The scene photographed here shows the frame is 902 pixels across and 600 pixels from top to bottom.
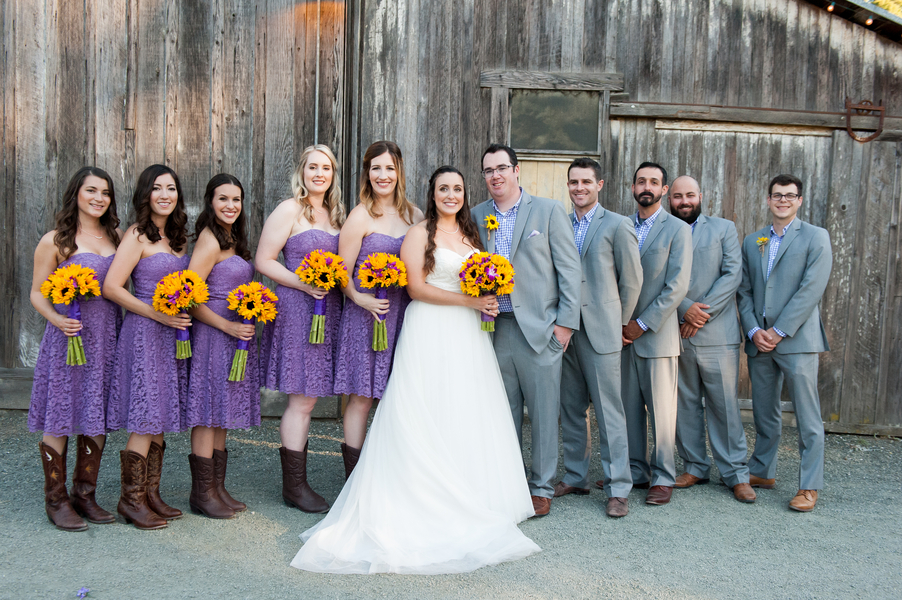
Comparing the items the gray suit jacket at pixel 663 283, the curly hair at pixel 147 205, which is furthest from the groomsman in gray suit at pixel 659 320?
the curly hair at pixel 147 205

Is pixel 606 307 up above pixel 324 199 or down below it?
below

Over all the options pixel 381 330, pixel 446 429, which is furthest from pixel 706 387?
pixel 381 330

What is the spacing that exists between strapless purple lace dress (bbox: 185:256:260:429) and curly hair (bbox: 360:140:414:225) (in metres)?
0.94

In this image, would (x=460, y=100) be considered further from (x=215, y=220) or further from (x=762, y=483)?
(x=762, y=483)

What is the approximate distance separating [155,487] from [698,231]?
403 cm

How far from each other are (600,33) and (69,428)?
5.40 metres

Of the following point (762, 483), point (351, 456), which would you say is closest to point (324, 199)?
point (351, 456)

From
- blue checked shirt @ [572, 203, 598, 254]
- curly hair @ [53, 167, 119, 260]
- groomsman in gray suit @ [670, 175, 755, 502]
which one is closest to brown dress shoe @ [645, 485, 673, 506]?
groomsman in gray suit @ [670, 175, 755, 502]

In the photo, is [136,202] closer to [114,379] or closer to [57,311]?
[57,311]

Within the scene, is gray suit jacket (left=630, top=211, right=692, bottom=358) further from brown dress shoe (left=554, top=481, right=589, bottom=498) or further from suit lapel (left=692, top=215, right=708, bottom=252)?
brown dress shoe (left=554, top=481, right=589, bottom=498)

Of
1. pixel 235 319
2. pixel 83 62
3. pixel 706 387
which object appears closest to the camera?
pixel 235 319

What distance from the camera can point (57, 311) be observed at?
3844 mm

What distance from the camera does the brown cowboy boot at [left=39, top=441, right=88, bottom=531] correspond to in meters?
3.80

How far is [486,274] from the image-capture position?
384 centimetres
